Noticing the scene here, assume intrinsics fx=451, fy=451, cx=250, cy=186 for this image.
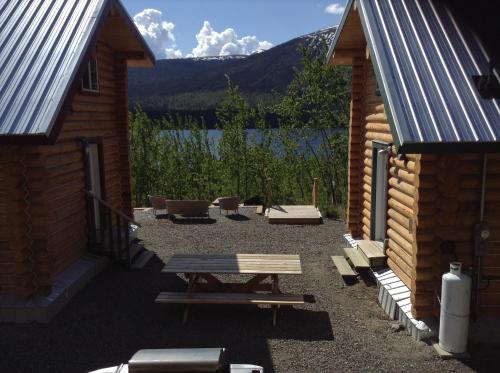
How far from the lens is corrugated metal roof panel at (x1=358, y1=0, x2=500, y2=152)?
6066 millimetres

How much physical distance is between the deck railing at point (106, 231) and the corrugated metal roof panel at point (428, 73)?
6.10m

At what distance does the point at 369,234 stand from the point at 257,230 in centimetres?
462

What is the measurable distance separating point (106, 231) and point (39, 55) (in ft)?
14.8

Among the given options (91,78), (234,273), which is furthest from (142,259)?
(91,78)

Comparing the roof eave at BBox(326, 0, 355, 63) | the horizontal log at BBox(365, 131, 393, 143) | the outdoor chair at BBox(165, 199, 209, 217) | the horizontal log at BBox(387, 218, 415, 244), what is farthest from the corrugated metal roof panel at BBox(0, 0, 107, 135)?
the outdoor chair at BBox(165, 199, 209, 217)

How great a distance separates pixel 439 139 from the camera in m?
5.94

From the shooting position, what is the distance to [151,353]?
4.18m

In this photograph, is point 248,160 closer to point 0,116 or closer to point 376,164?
point 376,164

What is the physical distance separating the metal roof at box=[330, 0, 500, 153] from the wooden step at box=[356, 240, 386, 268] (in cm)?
326

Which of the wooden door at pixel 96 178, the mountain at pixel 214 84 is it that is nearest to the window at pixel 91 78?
the wooden door at pixel 96 178

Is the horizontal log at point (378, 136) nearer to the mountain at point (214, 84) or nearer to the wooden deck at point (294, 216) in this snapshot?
the wooden deck at point (294, 216)

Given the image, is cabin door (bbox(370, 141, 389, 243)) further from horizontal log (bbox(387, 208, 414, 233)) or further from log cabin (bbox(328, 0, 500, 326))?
log cabin (bbox(328, 0, 500, 326))

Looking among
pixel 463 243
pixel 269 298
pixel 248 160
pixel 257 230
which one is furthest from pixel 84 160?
pixel 248 160

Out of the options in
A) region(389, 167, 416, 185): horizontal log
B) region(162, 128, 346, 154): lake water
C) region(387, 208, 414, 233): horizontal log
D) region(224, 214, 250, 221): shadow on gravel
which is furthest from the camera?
region(162, 128, 346, 154): lake water
